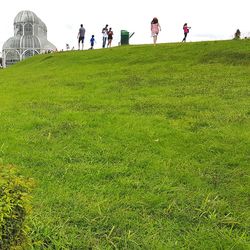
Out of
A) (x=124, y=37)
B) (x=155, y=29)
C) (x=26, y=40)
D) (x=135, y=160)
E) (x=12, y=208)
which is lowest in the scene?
(x=135, y=160)

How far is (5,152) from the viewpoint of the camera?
220 inches

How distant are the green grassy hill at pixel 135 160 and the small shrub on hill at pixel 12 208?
0.58 metres

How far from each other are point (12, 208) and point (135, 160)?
288 centimetres

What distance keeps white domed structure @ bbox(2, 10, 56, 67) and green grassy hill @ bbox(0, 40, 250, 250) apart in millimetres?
38829

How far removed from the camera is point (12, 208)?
261cm

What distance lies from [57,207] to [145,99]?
197 inches

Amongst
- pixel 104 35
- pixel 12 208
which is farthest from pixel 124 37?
pixel 12 208

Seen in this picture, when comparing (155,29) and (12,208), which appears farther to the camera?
(155,29)

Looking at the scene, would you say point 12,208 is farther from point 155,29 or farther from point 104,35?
point 104,35

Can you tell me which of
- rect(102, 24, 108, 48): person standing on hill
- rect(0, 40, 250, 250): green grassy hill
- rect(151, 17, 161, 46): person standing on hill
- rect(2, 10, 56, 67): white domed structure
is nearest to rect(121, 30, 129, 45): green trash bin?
rect(102, 24, 108, 48): person standing on hill

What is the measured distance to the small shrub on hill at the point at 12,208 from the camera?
2.57 meters

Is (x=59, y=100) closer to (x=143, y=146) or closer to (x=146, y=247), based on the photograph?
(x=143, y=146)

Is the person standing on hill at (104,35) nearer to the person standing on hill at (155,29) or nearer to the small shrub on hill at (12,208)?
the person standing on hill at (155,29)

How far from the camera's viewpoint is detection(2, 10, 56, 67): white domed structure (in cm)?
4836
